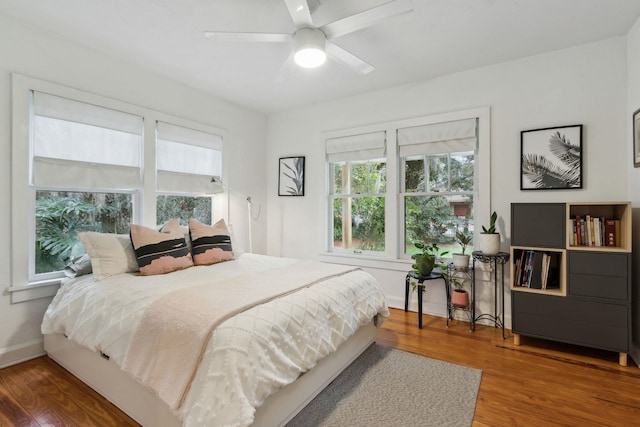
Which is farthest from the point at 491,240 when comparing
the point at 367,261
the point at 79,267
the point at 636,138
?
the point at 79,267

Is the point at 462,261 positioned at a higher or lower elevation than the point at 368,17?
lower

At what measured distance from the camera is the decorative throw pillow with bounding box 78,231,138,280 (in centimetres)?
230

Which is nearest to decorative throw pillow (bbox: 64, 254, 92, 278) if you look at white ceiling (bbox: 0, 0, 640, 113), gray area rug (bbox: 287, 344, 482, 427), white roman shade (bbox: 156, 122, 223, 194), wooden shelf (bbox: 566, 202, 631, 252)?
white roman shade (bbox: 156, 122, 223, 194)

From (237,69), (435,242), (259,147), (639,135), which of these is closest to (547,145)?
(639,135)

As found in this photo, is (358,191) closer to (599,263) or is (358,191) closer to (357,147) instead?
(357,147)

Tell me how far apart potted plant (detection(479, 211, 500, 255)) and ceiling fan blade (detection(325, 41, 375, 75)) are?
178cm

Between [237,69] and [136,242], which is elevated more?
[237,69]

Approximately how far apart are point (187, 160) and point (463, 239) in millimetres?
3124

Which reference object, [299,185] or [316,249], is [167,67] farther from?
[316,249]

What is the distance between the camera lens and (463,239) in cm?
312

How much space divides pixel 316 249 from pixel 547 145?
2770mm

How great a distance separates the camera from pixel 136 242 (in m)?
2.45

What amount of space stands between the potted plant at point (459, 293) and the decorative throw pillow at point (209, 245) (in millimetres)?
2272

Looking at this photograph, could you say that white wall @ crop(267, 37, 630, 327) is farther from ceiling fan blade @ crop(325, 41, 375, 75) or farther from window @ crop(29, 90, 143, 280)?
window @ crop(29, 90, 143, 280)
